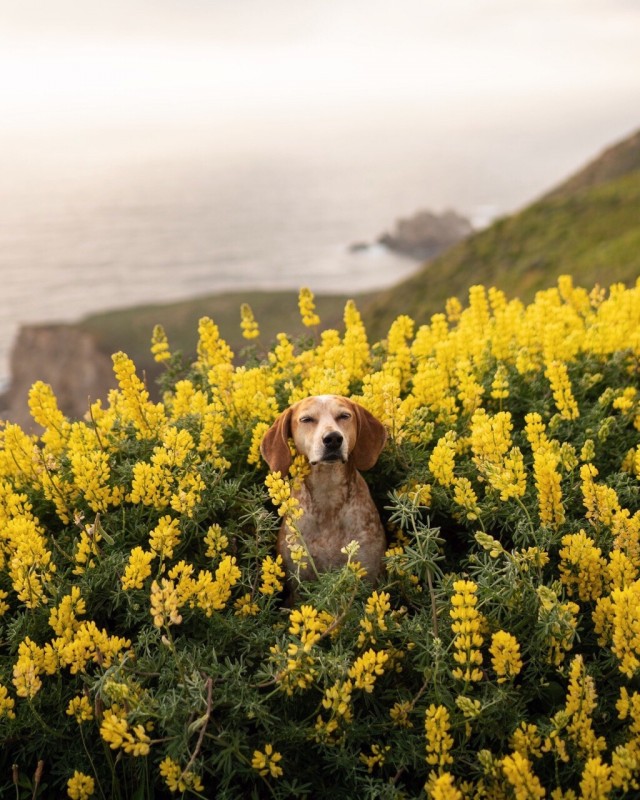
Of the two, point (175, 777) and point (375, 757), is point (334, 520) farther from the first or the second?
point (175, 777)

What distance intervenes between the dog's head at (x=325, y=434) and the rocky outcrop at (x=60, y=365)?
79.7 metres

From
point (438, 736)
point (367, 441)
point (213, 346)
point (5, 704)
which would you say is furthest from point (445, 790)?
point (213, 346)

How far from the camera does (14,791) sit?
3717 millimetres

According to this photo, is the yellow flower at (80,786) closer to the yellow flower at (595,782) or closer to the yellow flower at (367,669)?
the yellow flower at (367,669)

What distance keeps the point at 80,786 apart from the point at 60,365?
93.2m

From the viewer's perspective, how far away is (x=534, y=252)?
4872 centimetres

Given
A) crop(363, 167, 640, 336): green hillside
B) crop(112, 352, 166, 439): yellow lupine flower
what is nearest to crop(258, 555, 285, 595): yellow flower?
crop(112, 352, 166, 439): yellow lupine flower

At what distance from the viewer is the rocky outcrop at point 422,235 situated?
161500mm

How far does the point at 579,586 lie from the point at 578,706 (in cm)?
75

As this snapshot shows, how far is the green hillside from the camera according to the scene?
4062 centimetres

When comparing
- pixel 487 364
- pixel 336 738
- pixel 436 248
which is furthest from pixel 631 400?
pixel 436 248

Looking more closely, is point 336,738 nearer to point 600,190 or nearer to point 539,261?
point 539,261

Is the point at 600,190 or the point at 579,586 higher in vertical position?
the point at 600,190

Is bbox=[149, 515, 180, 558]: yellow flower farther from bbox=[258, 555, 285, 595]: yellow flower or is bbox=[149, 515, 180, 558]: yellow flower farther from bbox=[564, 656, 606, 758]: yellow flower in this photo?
bbox=[564, 656, 606, 758]: yellow flower
